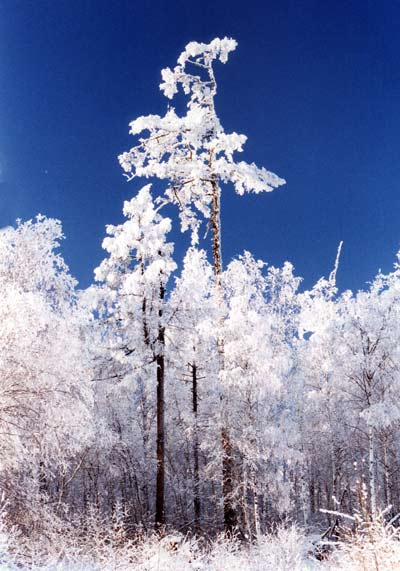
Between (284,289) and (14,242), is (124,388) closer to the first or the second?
(14,242)

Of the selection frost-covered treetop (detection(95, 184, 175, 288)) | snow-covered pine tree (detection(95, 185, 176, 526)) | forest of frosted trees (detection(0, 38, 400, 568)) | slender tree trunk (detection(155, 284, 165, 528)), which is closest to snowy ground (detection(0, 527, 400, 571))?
forest of frosted trees (detection(0, 38, 400, 568))

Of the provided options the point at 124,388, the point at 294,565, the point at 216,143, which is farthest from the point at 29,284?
the point at 294,565

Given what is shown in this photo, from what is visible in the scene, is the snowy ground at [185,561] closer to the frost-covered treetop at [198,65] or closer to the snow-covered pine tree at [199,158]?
the snow-covered pine tree at [199,158]

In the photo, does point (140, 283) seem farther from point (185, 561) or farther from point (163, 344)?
point (185, 561)

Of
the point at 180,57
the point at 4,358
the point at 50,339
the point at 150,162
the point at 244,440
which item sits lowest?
the point at 244,440

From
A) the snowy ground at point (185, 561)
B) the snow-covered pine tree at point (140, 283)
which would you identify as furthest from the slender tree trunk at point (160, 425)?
the snowy ground at point (185, 561)

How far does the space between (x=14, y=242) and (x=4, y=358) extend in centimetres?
846

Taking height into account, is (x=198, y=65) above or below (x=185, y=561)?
above

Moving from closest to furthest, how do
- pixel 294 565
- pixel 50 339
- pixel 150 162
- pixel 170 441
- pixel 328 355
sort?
1. pixel 294 565
2. pixel 50 339
3. pixel 150 162
4. pixel 328 355
5. pixel 170 441

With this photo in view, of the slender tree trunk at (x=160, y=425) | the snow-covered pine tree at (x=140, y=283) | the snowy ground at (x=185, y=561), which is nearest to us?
the snowy ground at (x=185, y=561)

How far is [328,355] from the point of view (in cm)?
2275

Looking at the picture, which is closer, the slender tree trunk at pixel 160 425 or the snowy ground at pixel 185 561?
the snowy ground at pixel 185 561

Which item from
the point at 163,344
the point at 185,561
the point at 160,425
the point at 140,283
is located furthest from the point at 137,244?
the point at 185,561

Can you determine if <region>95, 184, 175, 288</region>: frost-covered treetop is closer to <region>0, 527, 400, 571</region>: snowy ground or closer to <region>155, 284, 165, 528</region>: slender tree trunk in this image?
<region>155, 284, 165, 528</region>: slender tree trunk
